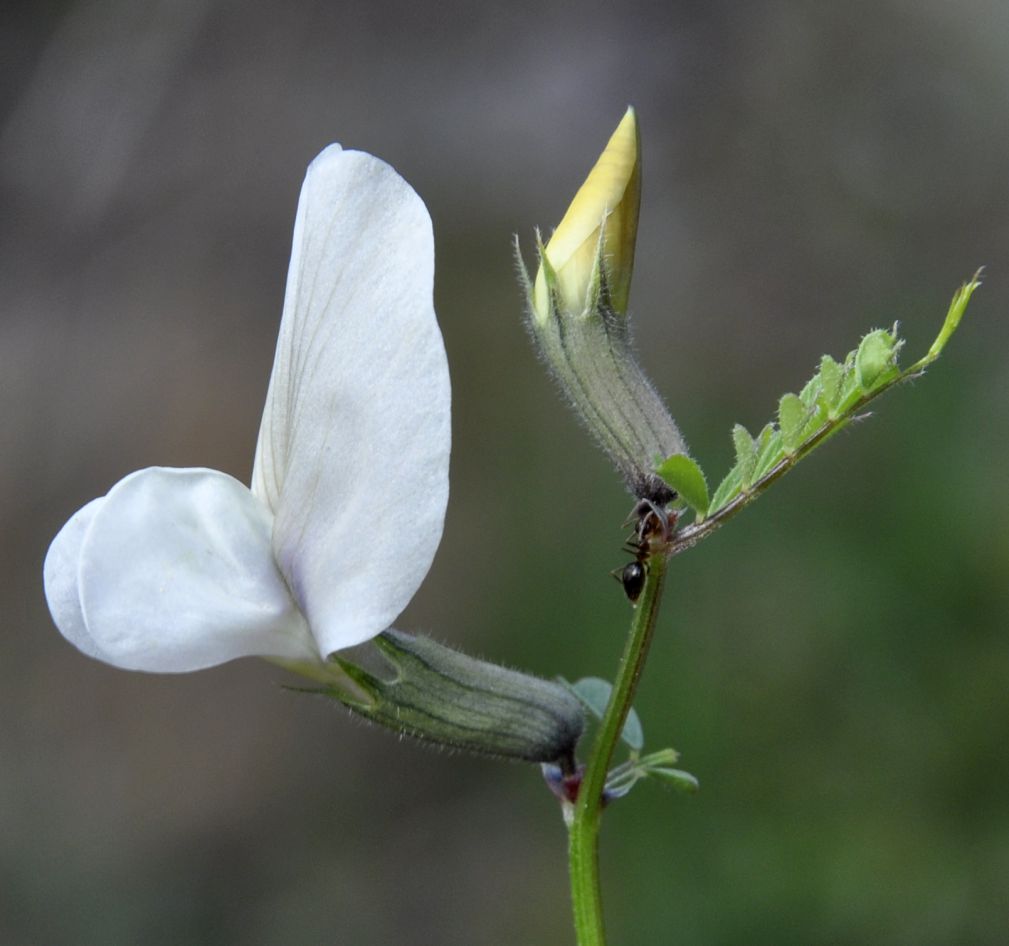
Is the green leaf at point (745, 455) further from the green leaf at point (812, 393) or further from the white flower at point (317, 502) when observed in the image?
the white flower at point (317, 502)

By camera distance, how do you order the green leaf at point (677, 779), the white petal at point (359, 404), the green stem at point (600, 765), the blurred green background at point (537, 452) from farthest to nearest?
the blurred green background at point (537, 452) < the green leaf at point (677, 779) < the green stem at point (600, 765) < the white petal at point (359, 404)

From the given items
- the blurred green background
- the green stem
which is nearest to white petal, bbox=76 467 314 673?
the green stem

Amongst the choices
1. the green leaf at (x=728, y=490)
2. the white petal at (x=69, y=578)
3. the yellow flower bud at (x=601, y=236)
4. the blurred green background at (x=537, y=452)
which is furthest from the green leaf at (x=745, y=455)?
the blurred green background at (x=537, y=452)

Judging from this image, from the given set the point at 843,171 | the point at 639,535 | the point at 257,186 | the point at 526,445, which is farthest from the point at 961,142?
the point at 639,535

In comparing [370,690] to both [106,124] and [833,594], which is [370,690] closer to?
[833,594]

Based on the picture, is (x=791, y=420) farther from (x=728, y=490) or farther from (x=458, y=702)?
(x=458, y=702)

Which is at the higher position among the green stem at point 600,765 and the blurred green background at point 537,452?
the blurred green background at point 537,452

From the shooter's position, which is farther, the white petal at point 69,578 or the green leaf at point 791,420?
the white petal at point 69,578
